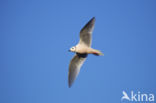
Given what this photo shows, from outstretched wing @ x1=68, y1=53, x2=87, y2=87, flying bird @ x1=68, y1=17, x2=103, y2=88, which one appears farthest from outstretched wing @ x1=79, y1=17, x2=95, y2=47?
outstretched wing @ x1=68, y1=53, x2=87, y2=87

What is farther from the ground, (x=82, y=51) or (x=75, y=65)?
(x=82, y=51)

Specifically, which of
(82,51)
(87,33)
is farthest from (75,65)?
(87,33)

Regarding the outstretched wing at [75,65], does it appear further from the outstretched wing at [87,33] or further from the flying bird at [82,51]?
the outstretched wing at [87,33]

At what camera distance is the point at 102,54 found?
1298 cm

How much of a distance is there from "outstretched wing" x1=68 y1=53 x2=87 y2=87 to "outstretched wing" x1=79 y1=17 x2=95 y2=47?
22.2 inches

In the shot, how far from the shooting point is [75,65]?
45.3ft

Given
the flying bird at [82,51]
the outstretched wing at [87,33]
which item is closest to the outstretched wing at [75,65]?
the flying bird at [82,51]

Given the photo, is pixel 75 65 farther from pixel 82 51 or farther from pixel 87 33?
pixel 87 33

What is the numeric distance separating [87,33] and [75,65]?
1.20m

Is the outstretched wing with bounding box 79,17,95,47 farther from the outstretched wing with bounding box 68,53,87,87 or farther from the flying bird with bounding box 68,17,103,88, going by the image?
the outstretched wing with bounding box 68,53,87,87

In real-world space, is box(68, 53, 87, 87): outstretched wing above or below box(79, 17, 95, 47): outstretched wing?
below

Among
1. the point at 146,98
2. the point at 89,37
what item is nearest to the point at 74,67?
the point at 89,37

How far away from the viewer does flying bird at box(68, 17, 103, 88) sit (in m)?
13.1

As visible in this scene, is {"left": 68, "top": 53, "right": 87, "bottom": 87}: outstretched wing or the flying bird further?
{"left": 68, "top": 53, "right": 87, "bottom": 87}: outstretched wing
